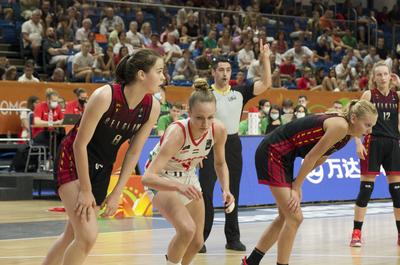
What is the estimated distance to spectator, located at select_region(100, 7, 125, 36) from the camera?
1900 centimetres

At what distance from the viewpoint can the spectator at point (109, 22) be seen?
19.0m

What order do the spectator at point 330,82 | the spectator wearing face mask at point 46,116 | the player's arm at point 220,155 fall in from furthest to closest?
1. the spectator at point 330,82
2. the spectator wearing face mask at point 46,116
3. the player's arm at point 220,155

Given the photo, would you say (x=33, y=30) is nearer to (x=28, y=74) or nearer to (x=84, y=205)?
(x=28, y=74)

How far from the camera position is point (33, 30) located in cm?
1762

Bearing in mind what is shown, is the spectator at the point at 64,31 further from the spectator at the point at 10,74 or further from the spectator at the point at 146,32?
the spectator at the point at 10,74

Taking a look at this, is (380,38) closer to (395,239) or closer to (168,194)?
(395,239)

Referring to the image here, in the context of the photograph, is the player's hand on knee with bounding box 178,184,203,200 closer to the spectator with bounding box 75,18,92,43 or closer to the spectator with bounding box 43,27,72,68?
the spectator with bounding box 43,27,72,68

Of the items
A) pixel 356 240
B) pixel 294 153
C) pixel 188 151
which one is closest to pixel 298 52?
pixel 356 240

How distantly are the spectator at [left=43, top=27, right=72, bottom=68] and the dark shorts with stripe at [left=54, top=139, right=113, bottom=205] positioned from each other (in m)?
12.2

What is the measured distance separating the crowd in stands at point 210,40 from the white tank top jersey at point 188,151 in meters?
6.01

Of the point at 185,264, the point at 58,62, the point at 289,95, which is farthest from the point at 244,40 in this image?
the point at 185,264

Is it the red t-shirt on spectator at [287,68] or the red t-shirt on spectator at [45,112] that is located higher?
the red t-shirt on spectator at [45,112]

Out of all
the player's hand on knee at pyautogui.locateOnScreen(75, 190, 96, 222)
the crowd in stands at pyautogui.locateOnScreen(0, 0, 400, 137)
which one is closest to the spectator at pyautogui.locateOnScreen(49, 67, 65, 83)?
the crowd in stands at pyautogui.locateOnScreen(0, 0, 400, 137)

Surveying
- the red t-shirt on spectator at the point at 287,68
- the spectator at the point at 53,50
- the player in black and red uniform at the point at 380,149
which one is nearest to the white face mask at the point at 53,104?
the spectator at the point at 53,50
